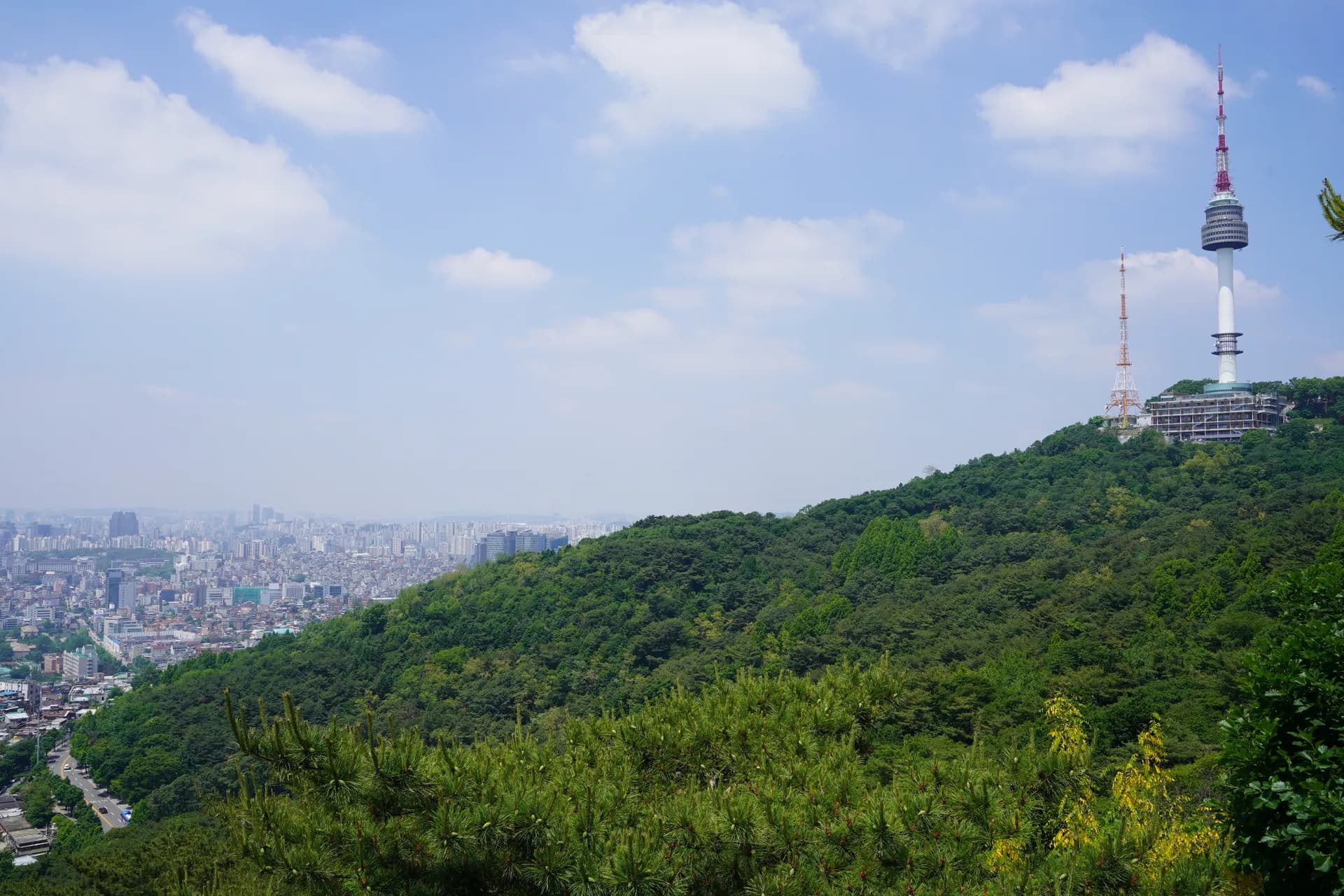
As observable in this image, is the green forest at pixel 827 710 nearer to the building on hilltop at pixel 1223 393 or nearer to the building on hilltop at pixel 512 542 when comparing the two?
the building on hilltop at pixel 1223 393

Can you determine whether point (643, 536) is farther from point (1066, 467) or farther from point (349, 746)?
point (349, 746)

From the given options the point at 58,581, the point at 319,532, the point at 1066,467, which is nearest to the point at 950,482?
the point at 1066,467

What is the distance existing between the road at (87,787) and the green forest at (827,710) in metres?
0.58

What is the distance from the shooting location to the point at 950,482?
40.6m

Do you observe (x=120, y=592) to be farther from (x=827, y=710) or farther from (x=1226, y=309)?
(x=827, y=710)

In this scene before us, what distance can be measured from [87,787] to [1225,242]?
47689 mm

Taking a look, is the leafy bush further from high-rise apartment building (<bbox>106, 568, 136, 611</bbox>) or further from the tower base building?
high-rise apartment building (<bbox>106, 568, 136, 611</bbox>)

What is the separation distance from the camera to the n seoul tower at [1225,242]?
130 ft

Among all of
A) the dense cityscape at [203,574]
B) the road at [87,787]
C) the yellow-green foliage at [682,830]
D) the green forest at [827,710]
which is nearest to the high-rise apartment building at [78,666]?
the dense cityscape at [203,574]

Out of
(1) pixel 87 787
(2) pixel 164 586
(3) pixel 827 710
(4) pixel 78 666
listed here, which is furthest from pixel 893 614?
(2) pixel 164 586

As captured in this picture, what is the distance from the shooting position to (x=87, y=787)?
2681 centimetres

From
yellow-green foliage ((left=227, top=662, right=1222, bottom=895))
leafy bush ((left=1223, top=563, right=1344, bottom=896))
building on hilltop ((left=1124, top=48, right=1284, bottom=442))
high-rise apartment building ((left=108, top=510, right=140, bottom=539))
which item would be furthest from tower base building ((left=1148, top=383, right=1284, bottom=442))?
high-rise apartment building ((left=108, top=510, right=140, bottom=539))

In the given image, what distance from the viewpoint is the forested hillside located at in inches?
594

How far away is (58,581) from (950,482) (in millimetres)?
96826
